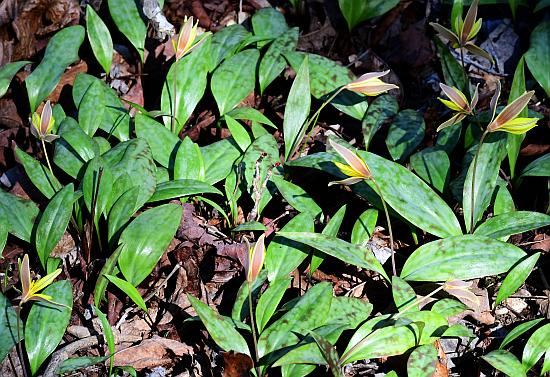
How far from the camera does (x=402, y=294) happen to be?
8.26 feet

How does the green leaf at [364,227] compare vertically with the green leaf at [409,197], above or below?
below

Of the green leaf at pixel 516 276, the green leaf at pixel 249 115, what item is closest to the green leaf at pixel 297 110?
the green leaf at pixel 249 115

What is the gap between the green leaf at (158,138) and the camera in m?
3.04

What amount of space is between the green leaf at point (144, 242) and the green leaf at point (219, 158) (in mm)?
365

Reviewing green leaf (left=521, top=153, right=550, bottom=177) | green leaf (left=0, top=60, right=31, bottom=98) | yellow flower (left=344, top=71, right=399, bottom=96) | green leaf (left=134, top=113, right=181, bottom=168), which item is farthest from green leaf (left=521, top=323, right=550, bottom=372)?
green leaf (left=0, top=60, right=31, bottom=98)

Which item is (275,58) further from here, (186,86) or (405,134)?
(405,134)

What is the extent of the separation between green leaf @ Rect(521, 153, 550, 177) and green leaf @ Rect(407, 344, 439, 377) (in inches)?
38.9

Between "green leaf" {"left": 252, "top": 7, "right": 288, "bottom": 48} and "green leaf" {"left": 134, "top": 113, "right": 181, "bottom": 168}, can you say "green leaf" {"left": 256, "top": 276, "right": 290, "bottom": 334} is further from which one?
"green leaf" {"left": 252, "top": 7, "right": 288, "bottom": 48}

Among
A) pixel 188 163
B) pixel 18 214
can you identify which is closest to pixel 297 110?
pixel 188 163

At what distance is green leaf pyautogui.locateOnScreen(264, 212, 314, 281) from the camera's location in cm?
264

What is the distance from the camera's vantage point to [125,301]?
2.71m

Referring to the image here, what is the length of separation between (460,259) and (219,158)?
3.78 feet

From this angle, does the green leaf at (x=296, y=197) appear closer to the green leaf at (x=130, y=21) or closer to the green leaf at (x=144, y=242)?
the green leaf at (x=144, y=242)

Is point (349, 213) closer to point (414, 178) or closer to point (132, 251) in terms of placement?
point (414, 178)
